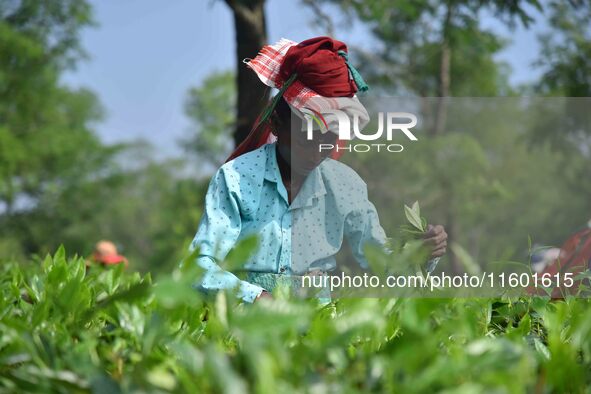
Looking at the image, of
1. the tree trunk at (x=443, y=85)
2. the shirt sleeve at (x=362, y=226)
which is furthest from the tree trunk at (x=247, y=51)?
the shirt sleeve at (x=362, y=226)

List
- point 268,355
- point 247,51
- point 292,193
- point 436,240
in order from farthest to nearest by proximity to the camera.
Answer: point 247,51 → point 292,193 → point 436,240 → point 268,355

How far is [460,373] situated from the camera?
995 millimetres

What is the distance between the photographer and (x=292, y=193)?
96.2 inches

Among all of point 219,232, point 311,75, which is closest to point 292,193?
point 219,232

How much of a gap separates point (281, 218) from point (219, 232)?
0.31m

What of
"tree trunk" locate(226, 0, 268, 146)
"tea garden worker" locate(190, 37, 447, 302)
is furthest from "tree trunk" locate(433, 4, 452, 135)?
"tree trunk" locate(226, 0, 268, 146)

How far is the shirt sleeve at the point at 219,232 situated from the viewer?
7.09 ft

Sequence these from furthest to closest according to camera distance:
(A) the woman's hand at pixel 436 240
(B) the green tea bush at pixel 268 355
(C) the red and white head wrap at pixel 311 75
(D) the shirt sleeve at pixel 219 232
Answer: (C) the red and white head wrap at pixel 311 75 → (D) the shirt sleeve at pixel 219 232 → (A) the woman's hand at pixel 436 240 → (B) the green tea bush at pixel 268 355

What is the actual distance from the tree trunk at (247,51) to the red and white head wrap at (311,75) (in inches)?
151

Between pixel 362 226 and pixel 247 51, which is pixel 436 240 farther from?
pixel 247 51

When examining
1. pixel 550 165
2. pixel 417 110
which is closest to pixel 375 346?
pixel 417 110

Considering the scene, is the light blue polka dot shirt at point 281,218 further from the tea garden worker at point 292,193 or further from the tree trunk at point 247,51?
the tree trunk at point 247,51

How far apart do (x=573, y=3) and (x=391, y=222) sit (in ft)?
16.9

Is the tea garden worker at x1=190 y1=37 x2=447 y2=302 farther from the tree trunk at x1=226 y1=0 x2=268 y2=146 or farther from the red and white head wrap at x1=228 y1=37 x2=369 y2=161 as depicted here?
the tree trunk at x1=226 y1=0 x2=268 y2=146
